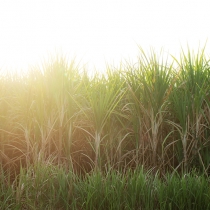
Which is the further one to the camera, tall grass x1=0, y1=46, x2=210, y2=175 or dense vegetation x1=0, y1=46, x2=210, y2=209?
tall grass x1=0, y1=46, x2=210, y2=175

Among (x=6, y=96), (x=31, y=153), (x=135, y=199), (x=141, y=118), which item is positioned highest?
(x=6, y=96)

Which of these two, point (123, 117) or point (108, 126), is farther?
point (123, 117)

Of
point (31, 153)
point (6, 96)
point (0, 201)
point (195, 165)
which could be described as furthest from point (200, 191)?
point (6, 96)

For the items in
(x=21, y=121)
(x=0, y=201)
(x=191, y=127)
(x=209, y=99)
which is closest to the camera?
(x=0, y=201)

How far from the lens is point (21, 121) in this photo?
211 inches

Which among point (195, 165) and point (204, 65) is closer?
point (195, 165)

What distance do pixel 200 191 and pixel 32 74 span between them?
270 cm

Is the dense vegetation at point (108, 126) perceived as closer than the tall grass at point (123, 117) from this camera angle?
Yes

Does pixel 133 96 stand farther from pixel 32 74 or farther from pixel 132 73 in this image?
pixel 32 74

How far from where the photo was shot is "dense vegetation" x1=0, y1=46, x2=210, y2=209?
3.87 m

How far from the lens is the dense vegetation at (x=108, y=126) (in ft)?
12.7

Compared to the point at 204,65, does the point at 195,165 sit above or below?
below

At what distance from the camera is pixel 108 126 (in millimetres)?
4641

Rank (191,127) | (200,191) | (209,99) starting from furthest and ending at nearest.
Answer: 1. (209,99)
2. (191,127)
3. (200,191)
